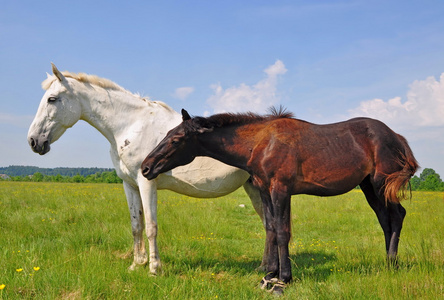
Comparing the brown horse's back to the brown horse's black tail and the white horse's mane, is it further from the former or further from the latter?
the white horse's mane

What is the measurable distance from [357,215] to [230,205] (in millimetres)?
4420

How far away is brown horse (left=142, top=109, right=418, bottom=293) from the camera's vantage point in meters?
4.05

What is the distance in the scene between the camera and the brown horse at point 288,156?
4.05 m

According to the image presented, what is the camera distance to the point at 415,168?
450 centimetres

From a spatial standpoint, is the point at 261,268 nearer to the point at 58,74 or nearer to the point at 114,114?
the point at 114,114

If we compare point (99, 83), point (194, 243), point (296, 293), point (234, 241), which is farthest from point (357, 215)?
point (99, 83)

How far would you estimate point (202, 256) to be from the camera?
5.88m

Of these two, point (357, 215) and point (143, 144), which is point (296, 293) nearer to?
point (143, 144)

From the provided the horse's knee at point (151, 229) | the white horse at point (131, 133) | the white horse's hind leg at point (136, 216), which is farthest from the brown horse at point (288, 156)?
the white horse's hind leg at point (136, 216)

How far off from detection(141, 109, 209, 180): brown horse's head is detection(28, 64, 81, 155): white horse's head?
1534 mm

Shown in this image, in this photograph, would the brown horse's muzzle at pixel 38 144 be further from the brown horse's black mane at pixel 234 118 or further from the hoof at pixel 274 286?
the hoof at pixel 274 286

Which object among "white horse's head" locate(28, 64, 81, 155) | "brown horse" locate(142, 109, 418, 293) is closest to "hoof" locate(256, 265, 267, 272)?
"brown horse" locate(142, 109, 418, 293)

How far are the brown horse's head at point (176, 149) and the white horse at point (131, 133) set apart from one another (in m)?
0.46

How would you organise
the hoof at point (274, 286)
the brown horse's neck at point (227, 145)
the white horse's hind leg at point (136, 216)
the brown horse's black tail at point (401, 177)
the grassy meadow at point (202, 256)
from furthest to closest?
the white horse's hind leg at point (136, 216) < the brown horse's neck at point (227, 145) < the brown horse's black tail at point (401, 177) < the hoof at point (274, 286) < the grassy meadow at point (202, 256)
